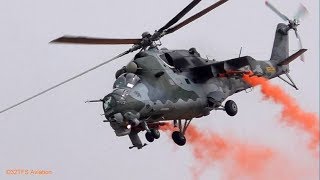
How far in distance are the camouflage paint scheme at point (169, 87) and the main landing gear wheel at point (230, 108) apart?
37cm

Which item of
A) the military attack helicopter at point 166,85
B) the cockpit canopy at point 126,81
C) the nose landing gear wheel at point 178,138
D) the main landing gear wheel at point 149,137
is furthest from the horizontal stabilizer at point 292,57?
the cockpit canopy at point 126,81

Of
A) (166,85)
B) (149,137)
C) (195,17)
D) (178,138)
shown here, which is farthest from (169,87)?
(195,17)

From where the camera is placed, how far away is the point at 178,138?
33.4m

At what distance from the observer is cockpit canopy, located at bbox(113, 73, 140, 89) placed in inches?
1183

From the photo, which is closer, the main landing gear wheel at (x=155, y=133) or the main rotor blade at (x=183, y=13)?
the main rotor blade at (x=183, y=13)

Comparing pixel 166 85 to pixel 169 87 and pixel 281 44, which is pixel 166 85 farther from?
pixel 281 44

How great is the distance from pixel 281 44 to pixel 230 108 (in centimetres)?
914

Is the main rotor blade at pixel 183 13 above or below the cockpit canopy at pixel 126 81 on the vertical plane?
above

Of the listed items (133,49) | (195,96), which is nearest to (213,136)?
(195,96)

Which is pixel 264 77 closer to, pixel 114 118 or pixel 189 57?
pixel 189 57

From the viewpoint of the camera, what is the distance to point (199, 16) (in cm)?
2952

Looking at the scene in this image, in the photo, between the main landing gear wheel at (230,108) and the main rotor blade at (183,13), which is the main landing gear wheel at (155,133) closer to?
the main landing gear wheel at (230,108)

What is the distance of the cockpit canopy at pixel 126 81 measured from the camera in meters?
30.0

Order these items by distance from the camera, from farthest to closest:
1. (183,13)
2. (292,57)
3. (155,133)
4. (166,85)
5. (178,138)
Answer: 1. (292,57)
2. (178,138)
3. (155,133)
4. (166,85)
5. (183,13)
